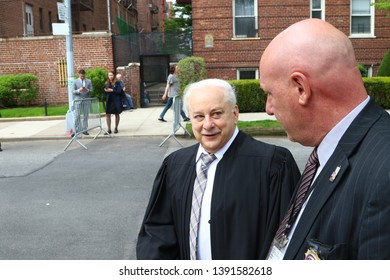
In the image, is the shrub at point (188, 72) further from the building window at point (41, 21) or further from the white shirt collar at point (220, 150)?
the white shirt collar at point (220, 150)

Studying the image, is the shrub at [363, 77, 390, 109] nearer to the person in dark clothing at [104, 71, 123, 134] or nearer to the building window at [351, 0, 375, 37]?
the building window at [351, 0, 375, 37]

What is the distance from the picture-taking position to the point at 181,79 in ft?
62.5

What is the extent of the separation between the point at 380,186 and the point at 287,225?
1.56ft

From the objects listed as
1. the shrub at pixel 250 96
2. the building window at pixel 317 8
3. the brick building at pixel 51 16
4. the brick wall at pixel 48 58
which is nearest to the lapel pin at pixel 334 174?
the shrub at pixel 250 96

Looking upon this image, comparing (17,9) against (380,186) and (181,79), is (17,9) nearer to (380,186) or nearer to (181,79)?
(181,79)

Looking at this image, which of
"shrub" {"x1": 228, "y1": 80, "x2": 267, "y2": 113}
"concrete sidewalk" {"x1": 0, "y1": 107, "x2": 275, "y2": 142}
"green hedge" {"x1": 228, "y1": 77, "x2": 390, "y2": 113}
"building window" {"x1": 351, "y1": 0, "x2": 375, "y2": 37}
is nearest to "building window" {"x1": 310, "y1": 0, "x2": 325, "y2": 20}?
"building window" {"x1": 351, "y1": 0, "x2": 375, "y2": 37}

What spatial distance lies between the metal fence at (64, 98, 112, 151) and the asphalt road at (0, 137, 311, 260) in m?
0.66

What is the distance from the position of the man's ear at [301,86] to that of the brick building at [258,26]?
20.7 meters

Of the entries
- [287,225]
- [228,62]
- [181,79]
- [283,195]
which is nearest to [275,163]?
[283,195]

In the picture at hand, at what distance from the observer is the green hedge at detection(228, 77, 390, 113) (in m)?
17.7

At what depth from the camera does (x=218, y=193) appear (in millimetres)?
2588

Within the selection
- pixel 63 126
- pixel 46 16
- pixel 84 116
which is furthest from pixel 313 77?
pixel 46 16

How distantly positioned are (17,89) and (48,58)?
208 cm

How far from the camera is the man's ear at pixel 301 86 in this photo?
4.89 ft
